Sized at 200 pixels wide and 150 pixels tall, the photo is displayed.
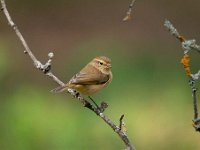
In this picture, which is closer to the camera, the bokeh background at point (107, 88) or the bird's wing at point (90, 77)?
the bird's wing at point (90, 77)

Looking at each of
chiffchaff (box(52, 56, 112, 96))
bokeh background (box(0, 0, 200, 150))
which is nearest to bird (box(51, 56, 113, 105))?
chiffchaff (box(52, 56, 112, 96))

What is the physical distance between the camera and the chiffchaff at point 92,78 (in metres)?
5.42

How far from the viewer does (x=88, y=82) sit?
5527 mm

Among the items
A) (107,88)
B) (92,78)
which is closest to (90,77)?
(92,78)

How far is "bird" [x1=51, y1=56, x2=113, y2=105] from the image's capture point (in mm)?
5418

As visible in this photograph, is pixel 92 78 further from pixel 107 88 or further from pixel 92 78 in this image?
pixel 107 88

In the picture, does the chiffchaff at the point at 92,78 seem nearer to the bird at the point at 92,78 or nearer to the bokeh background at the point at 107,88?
the bird at the point at 92,78

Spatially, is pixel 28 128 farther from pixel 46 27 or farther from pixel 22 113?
pixel 46 27

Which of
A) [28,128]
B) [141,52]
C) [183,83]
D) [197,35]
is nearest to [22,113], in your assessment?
[28,128]

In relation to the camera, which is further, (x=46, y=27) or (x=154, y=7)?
(x=154, y=7)

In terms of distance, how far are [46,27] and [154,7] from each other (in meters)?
2.33

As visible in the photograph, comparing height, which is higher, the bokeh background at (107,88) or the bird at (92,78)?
the bokeh background at (107,88)

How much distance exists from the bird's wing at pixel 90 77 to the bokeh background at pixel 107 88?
6.11ft

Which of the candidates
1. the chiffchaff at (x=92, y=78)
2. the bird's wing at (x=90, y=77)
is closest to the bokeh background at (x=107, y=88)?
the chiffchaff at (x=92, y=78)
